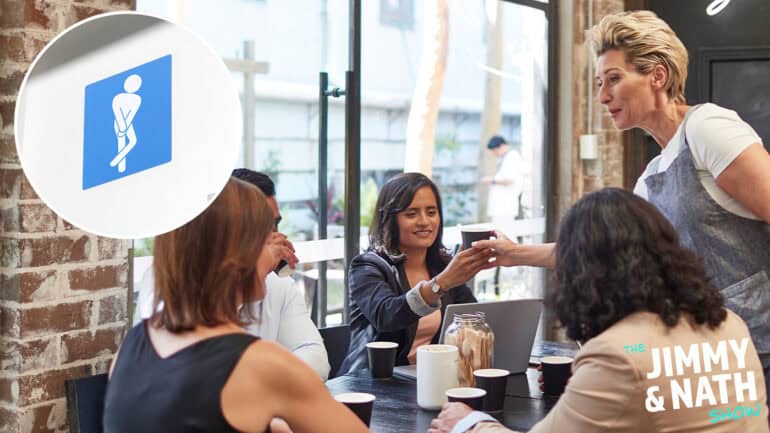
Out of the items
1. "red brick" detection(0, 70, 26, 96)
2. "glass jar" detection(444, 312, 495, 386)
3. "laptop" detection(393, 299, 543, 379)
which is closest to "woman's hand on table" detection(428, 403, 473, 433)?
"glass jar" detection(444, 312, 495, 386)

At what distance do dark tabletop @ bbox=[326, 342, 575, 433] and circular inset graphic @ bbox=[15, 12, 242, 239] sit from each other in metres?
0.87

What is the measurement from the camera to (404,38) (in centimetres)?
385

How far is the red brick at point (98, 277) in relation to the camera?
2.24 meters

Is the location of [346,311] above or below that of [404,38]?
below

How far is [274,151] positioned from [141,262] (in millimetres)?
707

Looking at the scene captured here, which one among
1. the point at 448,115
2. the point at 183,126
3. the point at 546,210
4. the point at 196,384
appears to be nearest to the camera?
the point at 183,126

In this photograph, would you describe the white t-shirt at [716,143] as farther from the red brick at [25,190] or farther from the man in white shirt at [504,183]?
the man in white shirt at [504,183]

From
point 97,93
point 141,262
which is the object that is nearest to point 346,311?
point 141,262

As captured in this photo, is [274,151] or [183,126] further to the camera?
[274,151]

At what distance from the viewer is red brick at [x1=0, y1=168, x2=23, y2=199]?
212cm

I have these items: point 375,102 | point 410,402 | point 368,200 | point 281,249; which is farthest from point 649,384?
point 375,102

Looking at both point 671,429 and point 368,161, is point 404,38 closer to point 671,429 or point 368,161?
point 368,161

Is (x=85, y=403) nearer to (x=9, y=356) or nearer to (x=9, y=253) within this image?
(x=9, y=356)

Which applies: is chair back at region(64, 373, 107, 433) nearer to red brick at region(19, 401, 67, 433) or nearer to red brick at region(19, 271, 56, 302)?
red brick at region(19, 401, 67, 433)
